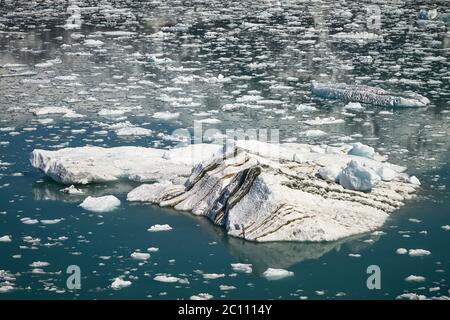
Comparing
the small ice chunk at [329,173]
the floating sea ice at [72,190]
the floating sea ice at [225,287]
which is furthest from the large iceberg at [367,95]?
the floating sea ice at [225,287]

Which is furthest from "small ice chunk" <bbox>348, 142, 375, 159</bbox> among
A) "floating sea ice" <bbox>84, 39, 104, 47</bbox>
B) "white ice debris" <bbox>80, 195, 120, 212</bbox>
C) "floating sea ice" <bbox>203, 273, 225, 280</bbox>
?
"floating sea ice" <bbox>84, 39, 104, 47</bbox>

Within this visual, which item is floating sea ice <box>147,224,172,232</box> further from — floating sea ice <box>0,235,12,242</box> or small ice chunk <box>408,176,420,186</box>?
small ice chunk <box>408,176,420,186</box>

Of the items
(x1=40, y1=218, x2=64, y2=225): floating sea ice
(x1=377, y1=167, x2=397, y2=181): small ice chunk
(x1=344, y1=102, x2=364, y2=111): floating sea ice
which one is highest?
(x1=344, y1=102, x2=364, y2=111): floating sea ice

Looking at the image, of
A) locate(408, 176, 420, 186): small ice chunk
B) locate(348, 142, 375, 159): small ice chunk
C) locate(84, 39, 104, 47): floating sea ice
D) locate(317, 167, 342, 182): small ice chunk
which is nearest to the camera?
locate(317, 167, 342, 182): small ice chunk

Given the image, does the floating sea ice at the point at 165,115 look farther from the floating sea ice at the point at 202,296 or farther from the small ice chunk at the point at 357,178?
the floating sea ice at the point at 202,296

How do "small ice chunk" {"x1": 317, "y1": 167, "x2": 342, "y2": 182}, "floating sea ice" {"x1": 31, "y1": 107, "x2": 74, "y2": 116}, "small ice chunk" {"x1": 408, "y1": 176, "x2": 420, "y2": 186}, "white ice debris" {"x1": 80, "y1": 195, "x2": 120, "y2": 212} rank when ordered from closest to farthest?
"white ice debris" {"x1": 80, "y1": 195, "x2": 120, "y2": 212}, "small ice chunk" {"x1": 317, "y1": 167, "x2": 342, "y2": 182}, "small ice chunk" {"x1": 408, "y1": 176, "x2": 420, "y2": 186}, "floating sea ice" {"x1": 31, "y1": 107, "x2": 74, "y2": 116}
